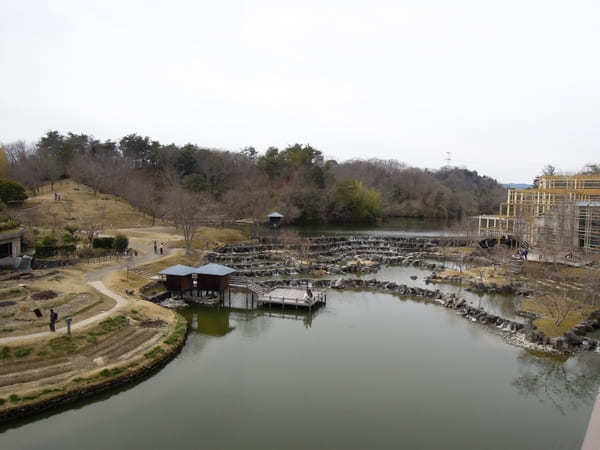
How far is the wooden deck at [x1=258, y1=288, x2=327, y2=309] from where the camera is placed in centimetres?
2442

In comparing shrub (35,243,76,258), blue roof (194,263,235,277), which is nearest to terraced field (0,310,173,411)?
blue roof (194,263,235,277)

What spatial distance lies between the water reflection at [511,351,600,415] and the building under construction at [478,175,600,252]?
1802 cm

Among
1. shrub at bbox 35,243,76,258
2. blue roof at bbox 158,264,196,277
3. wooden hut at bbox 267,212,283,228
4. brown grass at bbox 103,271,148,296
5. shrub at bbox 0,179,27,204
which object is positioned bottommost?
brown grass at bbox 103,271,148,296

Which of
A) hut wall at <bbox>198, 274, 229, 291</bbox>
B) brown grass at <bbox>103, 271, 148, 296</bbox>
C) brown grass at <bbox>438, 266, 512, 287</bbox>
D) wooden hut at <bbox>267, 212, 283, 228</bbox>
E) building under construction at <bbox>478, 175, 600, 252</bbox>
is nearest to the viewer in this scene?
brown grass at <bbox>103, 271, 148, 296</bbox>

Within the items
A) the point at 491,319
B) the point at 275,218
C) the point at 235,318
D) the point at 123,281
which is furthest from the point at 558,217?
the point at 123,281

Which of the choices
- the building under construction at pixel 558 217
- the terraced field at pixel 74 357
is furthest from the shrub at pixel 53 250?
the building under construction at pixel 558 217

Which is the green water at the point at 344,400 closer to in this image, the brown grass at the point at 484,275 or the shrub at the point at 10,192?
the brown grass at the point at 484,275

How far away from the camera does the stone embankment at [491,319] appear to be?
1880 cm

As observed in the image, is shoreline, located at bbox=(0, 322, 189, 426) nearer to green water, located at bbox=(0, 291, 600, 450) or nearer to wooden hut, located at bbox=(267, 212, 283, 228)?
green water, located at bbox=(0, 291, 600, 450)

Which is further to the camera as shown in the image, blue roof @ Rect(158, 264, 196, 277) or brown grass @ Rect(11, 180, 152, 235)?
brown grass @ Rect(11, 180, 152, 235)

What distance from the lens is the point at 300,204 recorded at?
6562 cm

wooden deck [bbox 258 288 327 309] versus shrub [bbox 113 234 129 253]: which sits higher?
shrub [bbox 113 234 129 253]

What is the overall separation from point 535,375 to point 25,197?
159 feet

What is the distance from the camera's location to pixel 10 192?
146ft
